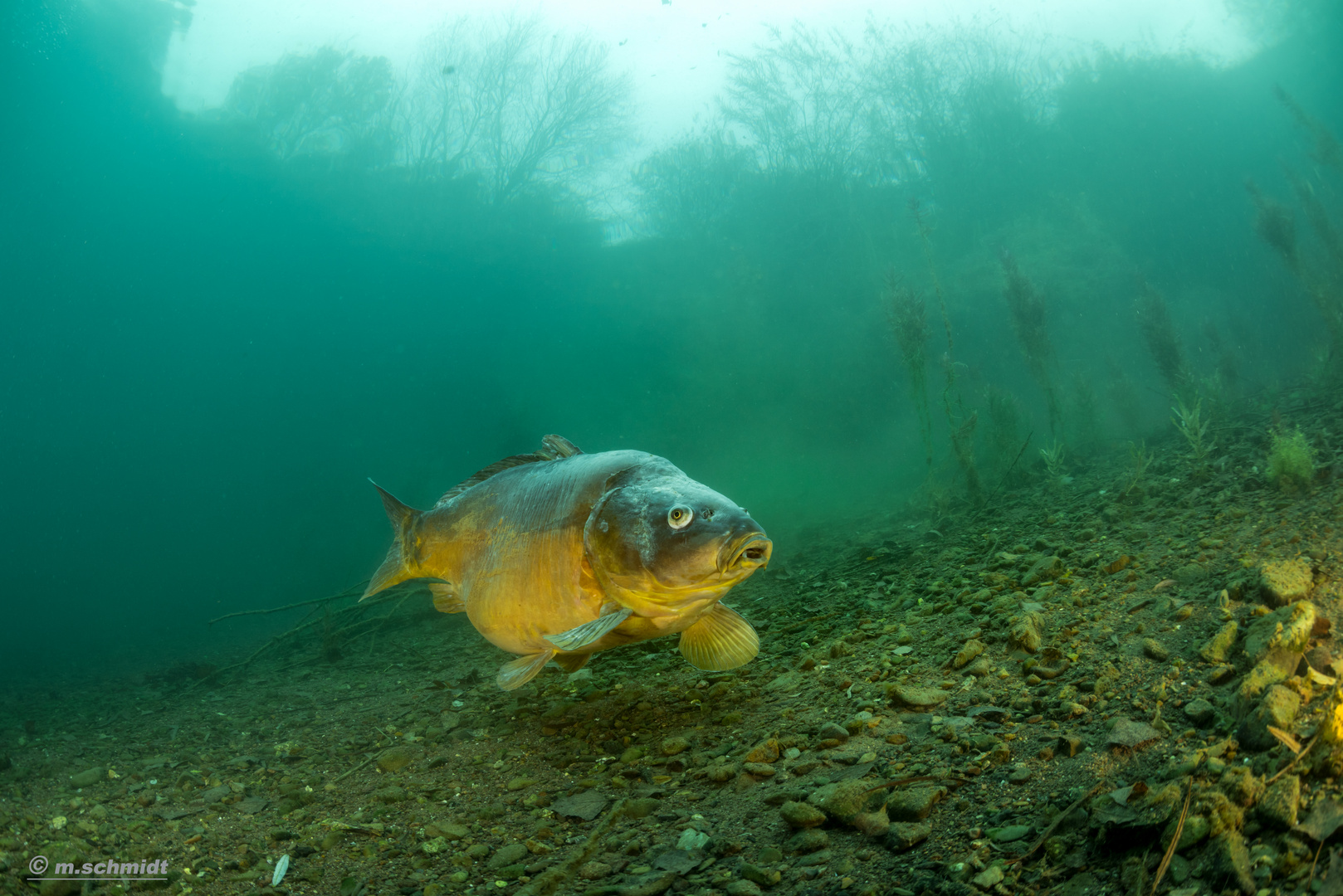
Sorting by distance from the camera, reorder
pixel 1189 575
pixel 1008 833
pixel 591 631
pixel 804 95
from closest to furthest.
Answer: pixel 1008 833 < pixel 591 631 < pixel 1189 575 < pixel 804 95

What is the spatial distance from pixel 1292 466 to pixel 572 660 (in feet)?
16.8

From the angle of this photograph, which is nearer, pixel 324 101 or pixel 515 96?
pixel 515 96

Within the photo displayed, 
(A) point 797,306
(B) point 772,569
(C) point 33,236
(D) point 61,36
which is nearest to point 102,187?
(C) point 33,236

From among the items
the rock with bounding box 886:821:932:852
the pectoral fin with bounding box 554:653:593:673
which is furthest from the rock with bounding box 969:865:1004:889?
the pectoral fin with bounding box 554:653:593:673

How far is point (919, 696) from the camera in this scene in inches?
96.0

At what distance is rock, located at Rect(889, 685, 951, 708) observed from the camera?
2.40 metres

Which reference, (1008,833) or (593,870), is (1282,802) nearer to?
(1008,833)

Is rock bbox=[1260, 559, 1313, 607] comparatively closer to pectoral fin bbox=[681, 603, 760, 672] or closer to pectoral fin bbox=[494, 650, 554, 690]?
pectoral fin bbox=[681, 603, 760, 672]

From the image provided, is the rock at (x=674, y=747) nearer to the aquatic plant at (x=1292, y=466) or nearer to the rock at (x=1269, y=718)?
the rock at (x=1269, y=718)

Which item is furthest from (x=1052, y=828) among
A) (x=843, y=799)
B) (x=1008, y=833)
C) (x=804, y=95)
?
(x=804, y=95)

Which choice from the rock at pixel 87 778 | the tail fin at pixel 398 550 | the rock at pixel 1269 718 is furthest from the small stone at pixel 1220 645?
the rock at pixel 87 778

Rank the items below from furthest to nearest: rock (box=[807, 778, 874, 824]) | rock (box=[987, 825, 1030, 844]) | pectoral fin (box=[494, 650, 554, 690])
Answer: pectoral fin (box=[494, 650, 554, 690])
rock (box=[807, 778, 874, 824])
rock (box=[987, 825, 1030, 844])

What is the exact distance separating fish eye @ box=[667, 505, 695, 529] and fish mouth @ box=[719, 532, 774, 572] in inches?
7.1

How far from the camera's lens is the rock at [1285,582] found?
2264mm
